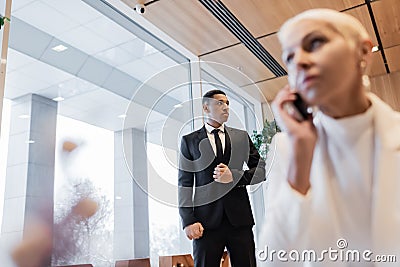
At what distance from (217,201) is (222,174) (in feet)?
1.11

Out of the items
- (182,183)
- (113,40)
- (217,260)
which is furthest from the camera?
(113,40)

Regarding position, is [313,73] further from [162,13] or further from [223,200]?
[162,13]

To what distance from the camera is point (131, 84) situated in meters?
2.84

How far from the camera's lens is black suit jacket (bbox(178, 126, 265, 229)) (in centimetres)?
149

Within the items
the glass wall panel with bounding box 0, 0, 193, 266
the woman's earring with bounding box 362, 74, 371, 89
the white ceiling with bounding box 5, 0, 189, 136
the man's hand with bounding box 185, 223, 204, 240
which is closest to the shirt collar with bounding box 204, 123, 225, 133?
the glass wall panel with bounding box 0, 0, 193, 266

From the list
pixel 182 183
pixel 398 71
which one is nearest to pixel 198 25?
pixel 182 183

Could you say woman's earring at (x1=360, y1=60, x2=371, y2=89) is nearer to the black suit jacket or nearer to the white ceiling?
the black suit jacket

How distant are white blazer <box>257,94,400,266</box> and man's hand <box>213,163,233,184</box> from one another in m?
0.86

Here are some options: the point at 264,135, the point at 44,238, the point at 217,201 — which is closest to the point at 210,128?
the point at 217,201

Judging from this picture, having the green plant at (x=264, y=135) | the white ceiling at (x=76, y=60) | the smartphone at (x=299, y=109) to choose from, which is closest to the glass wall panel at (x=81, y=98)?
the white ceiling at (x=76, y=60)

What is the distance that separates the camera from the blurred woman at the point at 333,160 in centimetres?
39

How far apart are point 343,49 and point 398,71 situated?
439 cm

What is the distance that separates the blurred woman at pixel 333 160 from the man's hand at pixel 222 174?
0.86 m

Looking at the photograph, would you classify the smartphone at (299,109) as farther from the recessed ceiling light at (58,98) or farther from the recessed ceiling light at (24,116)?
the recessed ceiling light at (58,98)
